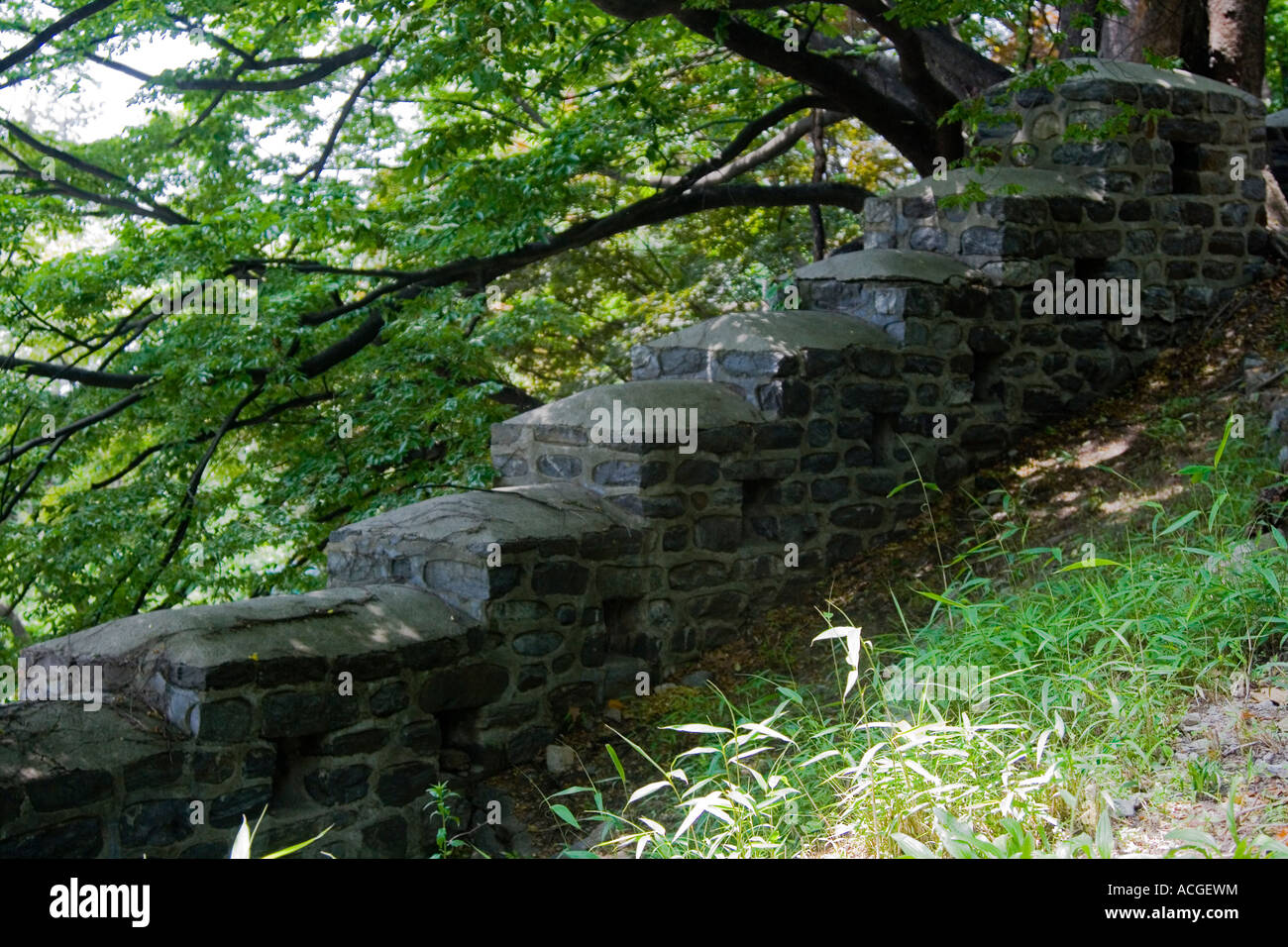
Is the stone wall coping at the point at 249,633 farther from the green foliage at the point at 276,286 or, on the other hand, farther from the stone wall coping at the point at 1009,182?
the stone wall coping at the point at 1009,182

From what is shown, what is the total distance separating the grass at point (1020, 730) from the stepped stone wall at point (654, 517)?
2.25 feet

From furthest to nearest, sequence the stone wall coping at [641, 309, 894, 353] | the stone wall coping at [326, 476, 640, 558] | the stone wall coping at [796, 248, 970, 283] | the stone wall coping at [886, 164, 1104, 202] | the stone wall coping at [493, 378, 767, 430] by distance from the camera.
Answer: the stone wall coping at [886, 164, 1104, 202]
the stone wall coping at [796, 248, 970, 283]
the stone wall coping at [641, 309, 894, 353]
the stone wall coping at [493, 378, 767, 430]
the stone wall coping at [326, 476, 640, 558]

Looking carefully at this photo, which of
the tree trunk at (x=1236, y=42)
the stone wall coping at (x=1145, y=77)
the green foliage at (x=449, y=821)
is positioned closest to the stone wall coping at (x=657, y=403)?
the green foliage at (x=449, y=821)

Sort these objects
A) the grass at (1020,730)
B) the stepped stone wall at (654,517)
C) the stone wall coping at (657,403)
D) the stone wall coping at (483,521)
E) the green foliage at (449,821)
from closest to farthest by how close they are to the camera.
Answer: the grass at (1020,730) → the stepped stone wall at (654,517) → the green foliage at (449,821) → the stone wall coping at (483,521) → the stone wall coping at (657,403)

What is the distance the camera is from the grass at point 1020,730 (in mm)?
2994

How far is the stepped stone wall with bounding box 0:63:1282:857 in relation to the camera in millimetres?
4102

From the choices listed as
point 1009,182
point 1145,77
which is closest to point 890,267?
point 1009,182

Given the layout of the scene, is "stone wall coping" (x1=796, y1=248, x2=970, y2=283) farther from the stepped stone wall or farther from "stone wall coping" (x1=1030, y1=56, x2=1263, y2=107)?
"stone wall coping" (x1=1030, y1=56, x2=1263, y2=107)

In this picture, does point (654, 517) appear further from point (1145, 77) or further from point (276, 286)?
point (1145, 77)

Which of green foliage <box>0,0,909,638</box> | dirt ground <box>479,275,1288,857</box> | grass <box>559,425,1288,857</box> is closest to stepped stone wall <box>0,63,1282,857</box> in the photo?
dirt ground <box>479,275,1288,857</box>

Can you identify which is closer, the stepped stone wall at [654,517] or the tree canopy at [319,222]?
the stepped stone wall at [654,517]

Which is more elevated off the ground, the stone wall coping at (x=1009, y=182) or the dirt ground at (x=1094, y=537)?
the stone wall coping at (x=1009, y=182)

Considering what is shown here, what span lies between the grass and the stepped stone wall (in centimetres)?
69
